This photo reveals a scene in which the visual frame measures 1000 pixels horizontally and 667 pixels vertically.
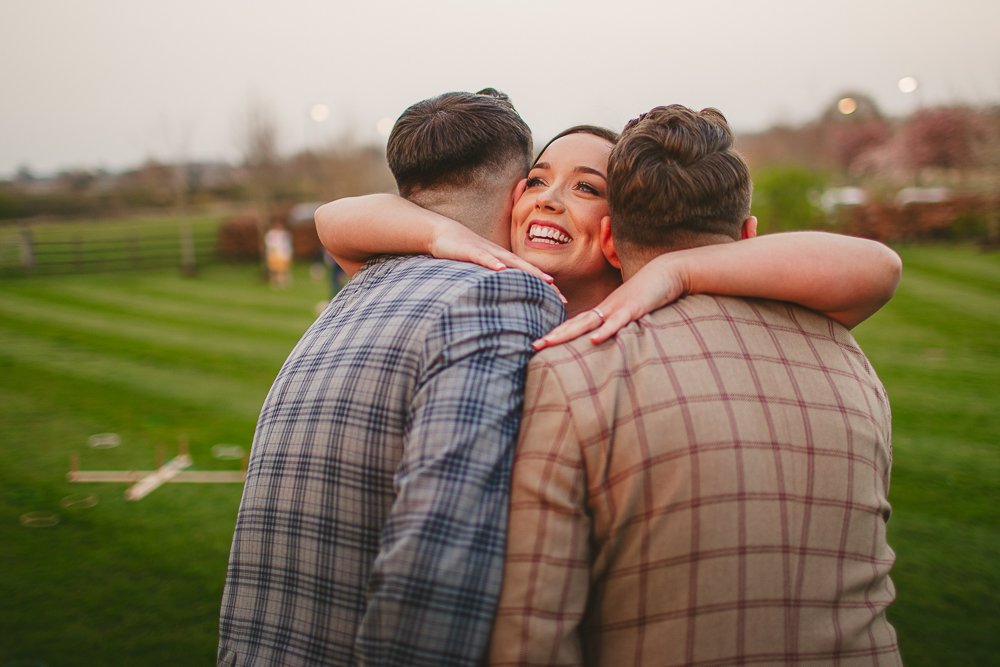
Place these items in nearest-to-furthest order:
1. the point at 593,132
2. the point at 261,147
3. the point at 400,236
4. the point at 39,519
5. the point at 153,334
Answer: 1. the point at 400,236
2. the point at 593,132
3. the point at 39,519
4. the point at 153,334
5. the point at 261,147

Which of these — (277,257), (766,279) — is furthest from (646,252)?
(277,257)

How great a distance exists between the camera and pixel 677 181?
1.94 metres

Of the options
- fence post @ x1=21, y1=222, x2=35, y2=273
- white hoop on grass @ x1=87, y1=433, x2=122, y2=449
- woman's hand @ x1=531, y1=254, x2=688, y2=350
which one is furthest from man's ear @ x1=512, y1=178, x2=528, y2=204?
fence post @ x1=21, y1=222, x2=35, y2=273

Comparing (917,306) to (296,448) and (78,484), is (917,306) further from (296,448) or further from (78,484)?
(296,448)

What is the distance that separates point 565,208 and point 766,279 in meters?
0.89

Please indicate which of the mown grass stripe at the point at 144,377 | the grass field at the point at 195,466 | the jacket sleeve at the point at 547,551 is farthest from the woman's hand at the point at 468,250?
the mown grass stripe at the point at 144,377

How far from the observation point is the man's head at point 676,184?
1.96 metres

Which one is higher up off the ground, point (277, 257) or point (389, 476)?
point (389, 476)

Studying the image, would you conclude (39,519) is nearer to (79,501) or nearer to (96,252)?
(79,501)

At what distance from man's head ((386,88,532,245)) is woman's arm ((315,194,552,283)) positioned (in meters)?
0.09

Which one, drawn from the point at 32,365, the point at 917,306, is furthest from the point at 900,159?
the point at 32,365

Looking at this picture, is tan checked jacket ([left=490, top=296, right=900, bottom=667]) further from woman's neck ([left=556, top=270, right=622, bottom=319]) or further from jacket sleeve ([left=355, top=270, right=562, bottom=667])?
woman's neck ([left=556, top=270, right=622, bottom=319])

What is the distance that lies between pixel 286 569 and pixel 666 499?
38.0 inches

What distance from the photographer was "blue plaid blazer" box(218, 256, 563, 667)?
5.21 ft
